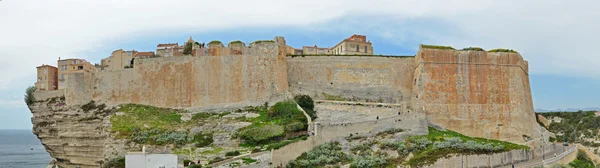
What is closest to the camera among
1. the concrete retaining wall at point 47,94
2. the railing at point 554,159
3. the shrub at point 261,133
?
the railing at point 554,159

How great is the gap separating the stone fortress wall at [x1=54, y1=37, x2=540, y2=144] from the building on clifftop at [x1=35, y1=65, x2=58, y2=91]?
5640 mm

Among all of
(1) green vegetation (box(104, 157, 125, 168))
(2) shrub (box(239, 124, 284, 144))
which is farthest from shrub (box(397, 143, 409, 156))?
(1) green vegetation (box(104, 157, 125, 168))

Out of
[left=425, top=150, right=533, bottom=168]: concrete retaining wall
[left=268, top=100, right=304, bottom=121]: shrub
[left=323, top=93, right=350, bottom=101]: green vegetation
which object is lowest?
[left=425, top=150, right=533, bottom=168]: concrete retaining wall

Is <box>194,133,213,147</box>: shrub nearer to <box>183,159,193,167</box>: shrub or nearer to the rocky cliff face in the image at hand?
<box>183,159,193,167</box>: shrub

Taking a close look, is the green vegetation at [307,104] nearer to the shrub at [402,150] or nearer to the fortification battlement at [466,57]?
the shrub at [402,150]

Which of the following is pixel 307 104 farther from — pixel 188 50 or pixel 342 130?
pixel 188 50

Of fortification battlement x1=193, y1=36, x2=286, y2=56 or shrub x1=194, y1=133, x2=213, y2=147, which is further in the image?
fortification battlement x1=193, y1=36, x2=286, y2=56

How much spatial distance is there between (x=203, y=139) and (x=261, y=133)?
3.93 metres

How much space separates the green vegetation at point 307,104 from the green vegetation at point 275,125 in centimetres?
84

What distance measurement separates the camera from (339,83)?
147ft

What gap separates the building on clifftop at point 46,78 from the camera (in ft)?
162

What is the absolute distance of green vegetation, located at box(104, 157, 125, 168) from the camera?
3609 centimetres

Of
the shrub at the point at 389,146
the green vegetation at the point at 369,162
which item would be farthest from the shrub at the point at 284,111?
the green vegetation at the point at 369,162

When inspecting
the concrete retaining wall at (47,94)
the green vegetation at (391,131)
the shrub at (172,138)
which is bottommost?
the shrub at (172,138)
